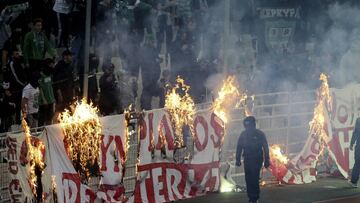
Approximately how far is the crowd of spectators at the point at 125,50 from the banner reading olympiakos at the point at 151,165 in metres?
1.56

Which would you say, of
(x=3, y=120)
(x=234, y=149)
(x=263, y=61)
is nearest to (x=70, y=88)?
(x=3, y=120)

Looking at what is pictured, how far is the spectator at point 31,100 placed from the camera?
12312 mm

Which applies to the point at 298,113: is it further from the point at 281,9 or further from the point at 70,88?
the point at 281,9

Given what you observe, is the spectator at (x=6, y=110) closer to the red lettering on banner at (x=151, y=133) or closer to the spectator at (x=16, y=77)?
the spectator at (x=16, y=77)

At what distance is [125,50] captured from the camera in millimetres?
15258

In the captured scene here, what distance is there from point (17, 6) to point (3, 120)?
8.78 ft

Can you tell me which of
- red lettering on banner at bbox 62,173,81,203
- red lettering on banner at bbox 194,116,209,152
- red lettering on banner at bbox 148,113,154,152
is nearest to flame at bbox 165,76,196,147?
red lettering on banner at bbox 194,116,209,152

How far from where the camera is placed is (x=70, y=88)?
519 inches

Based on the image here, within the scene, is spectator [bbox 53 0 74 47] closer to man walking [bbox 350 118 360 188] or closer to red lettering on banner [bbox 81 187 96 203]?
red lettering on banner [bbox 81 187 96 203]

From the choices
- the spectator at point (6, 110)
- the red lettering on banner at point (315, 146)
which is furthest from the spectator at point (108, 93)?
the red lettering on banner at point (315, 146)

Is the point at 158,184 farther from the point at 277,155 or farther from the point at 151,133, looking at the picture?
the point at 277,155

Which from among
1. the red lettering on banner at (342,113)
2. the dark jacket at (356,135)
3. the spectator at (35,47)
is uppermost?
the spectator at (35,47)

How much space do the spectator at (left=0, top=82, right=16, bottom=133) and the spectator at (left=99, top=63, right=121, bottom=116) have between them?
1585 millimetres

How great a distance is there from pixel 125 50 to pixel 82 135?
5.68 metres
